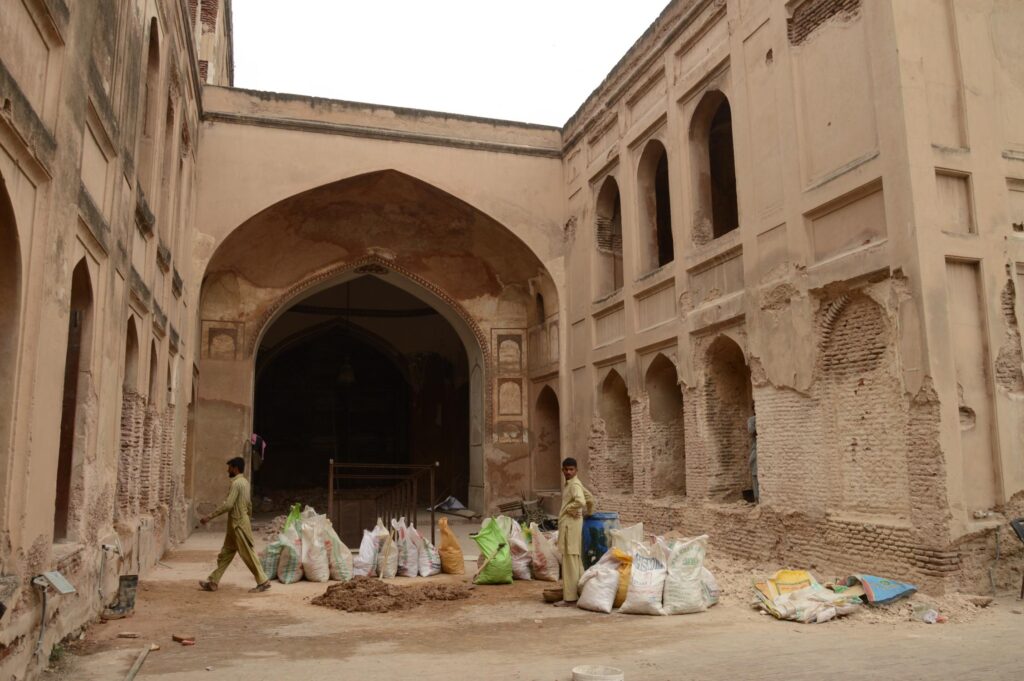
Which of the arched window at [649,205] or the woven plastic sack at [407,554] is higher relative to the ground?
the arched window at [649,205]

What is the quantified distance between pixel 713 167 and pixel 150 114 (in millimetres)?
8687

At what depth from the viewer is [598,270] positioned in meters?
14.1

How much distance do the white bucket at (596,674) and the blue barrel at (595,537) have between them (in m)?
3.37

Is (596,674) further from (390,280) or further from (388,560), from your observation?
(390,280)

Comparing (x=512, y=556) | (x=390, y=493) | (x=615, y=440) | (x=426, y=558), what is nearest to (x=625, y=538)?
(x=512, y=556)

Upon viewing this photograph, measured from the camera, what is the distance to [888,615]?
6484 mm

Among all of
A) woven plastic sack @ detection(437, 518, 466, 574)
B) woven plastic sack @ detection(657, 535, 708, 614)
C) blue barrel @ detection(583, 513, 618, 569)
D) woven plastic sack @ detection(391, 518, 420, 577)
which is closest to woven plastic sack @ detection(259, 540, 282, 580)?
woven plastic sack @ detection(391, 518, 420, 577)

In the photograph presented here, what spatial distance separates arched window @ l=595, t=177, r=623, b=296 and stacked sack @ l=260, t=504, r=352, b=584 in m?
6.96

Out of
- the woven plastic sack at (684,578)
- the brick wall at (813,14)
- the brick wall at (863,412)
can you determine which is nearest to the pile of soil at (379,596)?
the woven plastic sack at (684,578)

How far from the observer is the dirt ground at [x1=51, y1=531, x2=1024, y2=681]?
4836 millimetres

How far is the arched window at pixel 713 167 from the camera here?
11234 millimetres

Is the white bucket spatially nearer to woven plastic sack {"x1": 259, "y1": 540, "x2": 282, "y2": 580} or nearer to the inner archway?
woven plastic sack {"x1": 259, "y1": 540, "x2": 282, "y2": 580}

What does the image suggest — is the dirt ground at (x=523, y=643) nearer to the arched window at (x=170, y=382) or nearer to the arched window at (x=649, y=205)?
the arched window at (x=170, y=382)

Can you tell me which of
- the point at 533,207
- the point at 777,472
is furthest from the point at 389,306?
the point at 777,472
